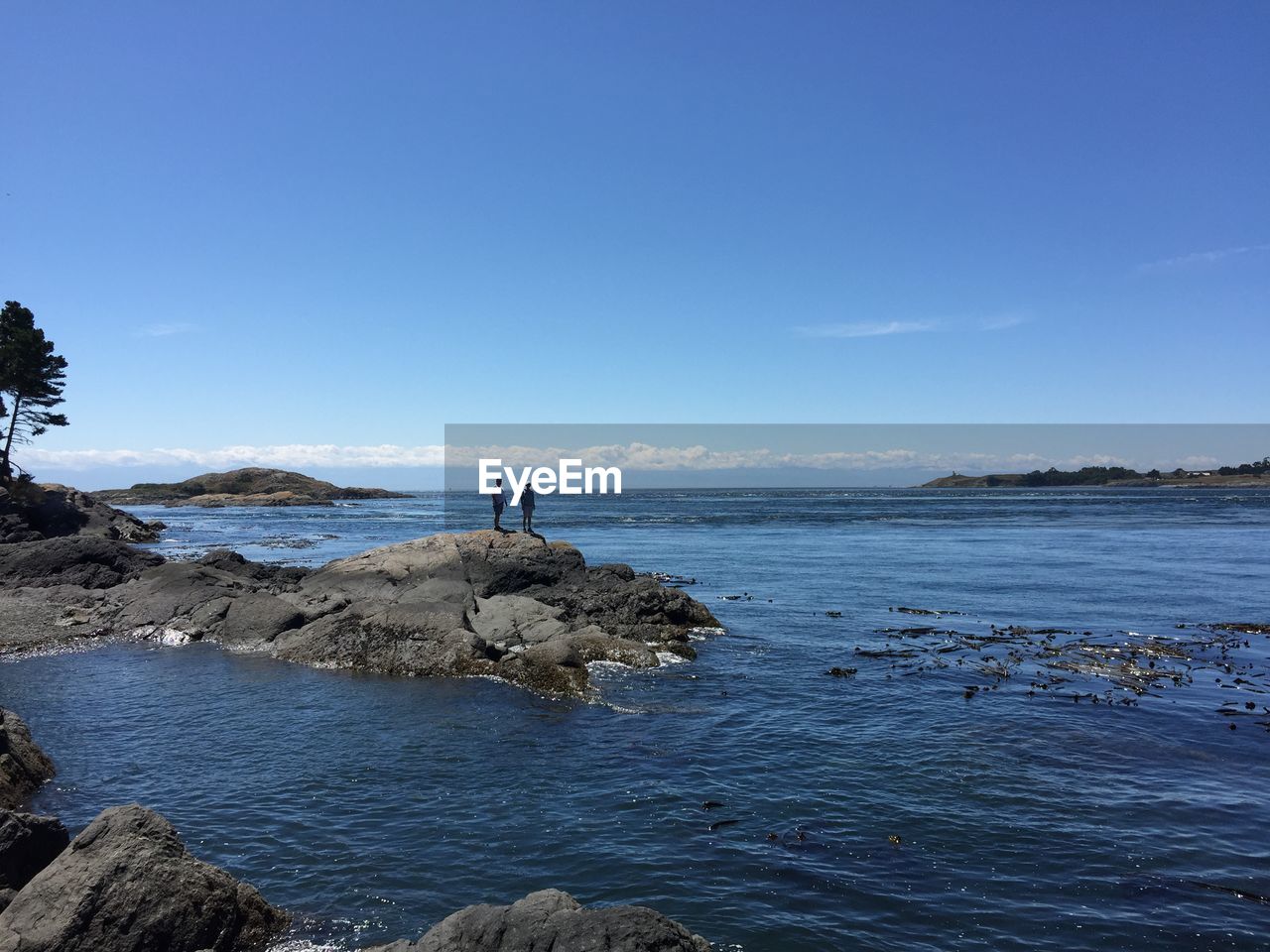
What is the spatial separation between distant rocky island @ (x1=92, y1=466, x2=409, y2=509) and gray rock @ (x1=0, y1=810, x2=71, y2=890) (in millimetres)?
150168

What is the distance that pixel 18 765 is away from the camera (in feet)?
43.9

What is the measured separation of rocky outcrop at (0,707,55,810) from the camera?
504 inches

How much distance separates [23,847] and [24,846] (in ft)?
0.05

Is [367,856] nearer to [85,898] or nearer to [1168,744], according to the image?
[85,898]

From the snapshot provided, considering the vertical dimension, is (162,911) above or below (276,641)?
above

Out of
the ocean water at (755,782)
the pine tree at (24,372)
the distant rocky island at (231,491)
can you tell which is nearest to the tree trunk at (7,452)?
the pine tree at (24,372)

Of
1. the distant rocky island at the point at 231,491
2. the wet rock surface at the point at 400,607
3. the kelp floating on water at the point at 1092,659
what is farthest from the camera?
the distant rocky island at the point at 231,491

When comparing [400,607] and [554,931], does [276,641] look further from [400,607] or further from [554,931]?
[554,931]

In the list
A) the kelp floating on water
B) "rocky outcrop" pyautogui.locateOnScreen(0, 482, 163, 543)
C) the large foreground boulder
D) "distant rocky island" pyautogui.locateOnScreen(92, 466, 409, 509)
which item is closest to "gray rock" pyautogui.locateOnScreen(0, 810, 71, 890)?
the large foreground boulder

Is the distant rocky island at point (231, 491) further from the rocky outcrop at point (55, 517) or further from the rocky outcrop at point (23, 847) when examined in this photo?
the rocky outcrop at point (23, 847)

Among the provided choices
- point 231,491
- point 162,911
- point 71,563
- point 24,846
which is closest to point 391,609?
point 24,846

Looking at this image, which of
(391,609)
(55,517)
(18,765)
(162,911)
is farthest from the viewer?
(55,517)

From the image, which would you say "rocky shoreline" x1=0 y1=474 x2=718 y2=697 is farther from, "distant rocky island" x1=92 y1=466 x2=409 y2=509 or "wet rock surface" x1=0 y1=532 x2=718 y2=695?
"distant rocky island" x1=92 y1=466 x2=409 y2=509

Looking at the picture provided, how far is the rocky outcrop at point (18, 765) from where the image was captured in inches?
504
